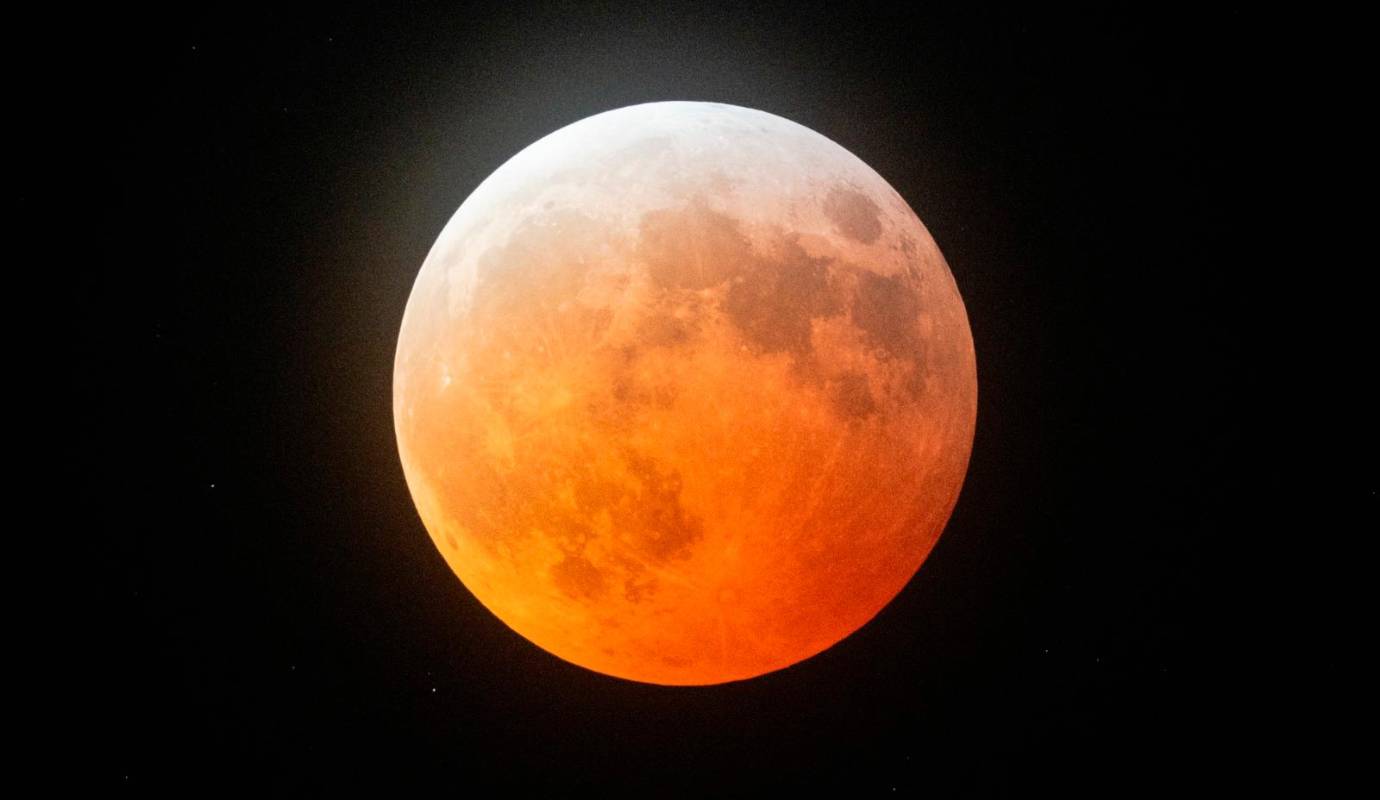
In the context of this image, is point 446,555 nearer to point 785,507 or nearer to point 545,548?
point 545,548

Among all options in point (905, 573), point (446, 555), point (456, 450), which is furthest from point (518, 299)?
point (905, 573)

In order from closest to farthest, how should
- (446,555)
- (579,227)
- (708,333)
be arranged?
(708,333), (579,227), (446,555)

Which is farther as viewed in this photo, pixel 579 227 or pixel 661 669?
pixel 661 669

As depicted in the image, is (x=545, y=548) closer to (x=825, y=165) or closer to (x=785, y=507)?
(x=785, y=507)

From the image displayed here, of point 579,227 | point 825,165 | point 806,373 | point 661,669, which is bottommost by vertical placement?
point 661,669

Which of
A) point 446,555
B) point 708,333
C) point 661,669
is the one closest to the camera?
point 708,333

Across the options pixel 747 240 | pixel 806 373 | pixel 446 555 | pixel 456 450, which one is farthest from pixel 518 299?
pixel 446 555

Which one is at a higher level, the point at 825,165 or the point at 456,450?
the point at 825,165
